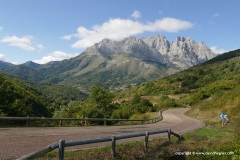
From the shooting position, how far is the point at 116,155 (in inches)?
512

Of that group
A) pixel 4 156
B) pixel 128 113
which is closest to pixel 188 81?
pixel 128 113

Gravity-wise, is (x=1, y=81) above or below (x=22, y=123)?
above

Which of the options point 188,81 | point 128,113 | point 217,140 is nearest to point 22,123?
point 217,140

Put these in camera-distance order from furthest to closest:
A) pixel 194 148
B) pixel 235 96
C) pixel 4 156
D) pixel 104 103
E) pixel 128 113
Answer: pixel 104 103 → pixel 128 113 → pixel 235 96 → pixel 194 148 → pixel 4 156

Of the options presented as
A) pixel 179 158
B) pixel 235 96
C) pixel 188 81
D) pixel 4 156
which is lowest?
pixel 179 158

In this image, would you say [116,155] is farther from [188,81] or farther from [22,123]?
[188,81]

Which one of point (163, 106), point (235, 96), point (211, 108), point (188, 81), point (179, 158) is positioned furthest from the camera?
point (188, 81)

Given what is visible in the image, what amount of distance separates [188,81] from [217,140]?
126480 mm

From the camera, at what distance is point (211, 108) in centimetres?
4769

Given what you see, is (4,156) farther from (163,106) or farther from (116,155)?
(163,106)

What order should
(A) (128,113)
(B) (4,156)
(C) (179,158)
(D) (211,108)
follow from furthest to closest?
(A) (128,113) < (D) (211,108) < (C) (179,158) < (B) (4,156)

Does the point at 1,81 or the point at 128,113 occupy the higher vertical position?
the point at 1,81

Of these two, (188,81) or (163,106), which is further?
(188,81)

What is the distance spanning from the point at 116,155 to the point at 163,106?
77.5 metres
